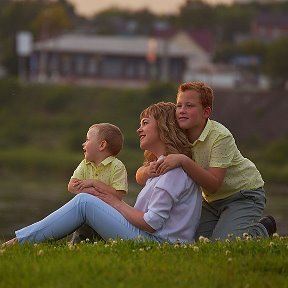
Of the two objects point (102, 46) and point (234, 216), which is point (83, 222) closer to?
point (234, 216)

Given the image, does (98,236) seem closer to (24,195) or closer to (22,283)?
(22,283)

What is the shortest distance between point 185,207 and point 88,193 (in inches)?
24.7

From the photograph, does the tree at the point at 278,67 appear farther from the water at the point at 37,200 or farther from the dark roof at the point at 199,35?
the water at the point at 37,200

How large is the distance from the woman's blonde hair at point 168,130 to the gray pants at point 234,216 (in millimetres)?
512

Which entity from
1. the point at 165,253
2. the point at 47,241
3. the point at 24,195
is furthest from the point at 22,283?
the point at 24,195

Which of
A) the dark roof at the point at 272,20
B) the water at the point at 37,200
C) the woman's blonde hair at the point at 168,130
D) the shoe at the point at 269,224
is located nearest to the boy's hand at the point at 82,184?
the woman's blonde hair at the point at 168,130

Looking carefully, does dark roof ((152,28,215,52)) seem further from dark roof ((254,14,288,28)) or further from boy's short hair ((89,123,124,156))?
boy's short hair ((89,123,124,156))

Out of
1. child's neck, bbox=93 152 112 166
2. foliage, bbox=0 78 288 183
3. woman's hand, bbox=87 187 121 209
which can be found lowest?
foliage, bbox=0 78 288 183

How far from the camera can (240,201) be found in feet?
30.8

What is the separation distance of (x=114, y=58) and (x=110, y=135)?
258 feet

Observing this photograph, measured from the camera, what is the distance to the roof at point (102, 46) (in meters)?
87.8

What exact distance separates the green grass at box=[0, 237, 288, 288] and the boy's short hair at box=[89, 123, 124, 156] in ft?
3.85

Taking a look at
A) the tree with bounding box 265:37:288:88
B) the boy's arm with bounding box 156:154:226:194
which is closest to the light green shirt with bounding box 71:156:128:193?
the boy's arm with bounding box 156:154:226:194

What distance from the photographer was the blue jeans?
28.1 feet
